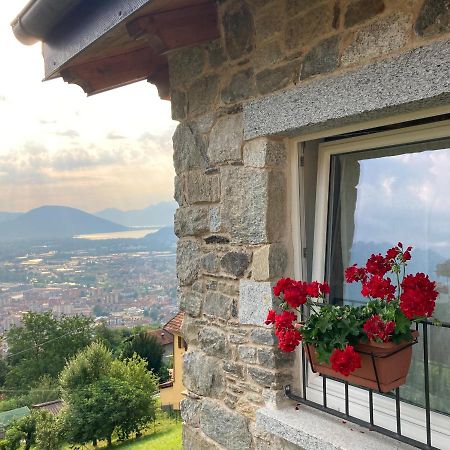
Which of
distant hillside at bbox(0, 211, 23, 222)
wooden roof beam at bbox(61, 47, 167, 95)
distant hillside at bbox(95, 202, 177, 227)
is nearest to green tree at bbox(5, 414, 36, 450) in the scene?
distant hillside at bbox(95, 202, 177, 227)

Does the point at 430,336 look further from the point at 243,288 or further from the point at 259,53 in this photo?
the point at 259,53

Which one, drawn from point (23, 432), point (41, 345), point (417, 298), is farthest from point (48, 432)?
point (417, 298)

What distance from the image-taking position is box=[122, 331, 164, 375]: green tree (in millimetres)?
30797

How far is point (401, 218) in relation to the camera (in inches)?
74.6

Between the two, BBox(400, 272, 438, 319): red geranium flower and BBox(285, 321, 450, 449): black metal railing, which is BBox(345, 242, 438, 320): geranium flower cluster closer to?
BBox(400, 272, 438, 319): red geranium flower

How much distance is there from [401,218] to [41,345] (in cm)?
3280

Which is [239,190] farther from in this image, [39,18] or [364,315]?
[39,18]

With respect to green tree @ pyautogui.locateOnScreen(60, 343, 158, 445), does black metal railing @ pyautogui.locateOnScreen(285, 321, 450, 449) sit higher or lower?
higher

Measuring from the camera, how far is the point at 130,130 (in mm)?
48469

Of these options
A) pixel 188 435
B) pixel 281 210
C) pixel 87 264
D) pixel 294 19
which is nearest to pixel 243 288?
pixel 281 210

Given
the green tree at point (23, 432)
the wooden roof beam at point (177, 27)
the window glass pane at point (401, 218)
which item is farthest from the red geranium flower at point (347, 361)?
the green tree at point (23, 432)

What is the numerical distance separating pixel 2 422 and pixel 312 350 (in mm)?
26337

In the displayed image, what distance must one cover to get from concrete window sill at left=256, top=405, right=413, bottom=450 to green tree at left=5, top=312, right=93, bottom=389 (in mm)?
31320

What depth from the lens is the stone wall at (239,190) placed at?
1.81 m
